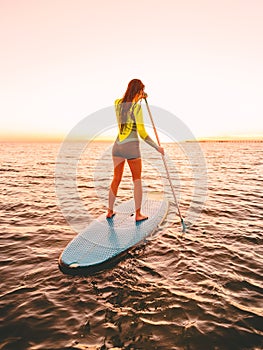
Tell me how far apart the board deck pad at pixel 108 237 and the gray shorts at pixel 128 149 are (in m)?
1.67

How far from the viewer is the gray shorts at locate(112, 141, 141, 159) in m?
5.49

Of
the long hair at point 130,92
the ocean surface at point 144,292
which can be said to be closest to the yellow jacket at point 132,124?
the long hair at point 130,92

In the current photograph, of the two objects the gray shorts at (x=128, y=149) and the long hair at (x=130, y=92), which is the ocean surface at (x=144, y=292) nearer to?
the gray shorts at (x=128, y=149)

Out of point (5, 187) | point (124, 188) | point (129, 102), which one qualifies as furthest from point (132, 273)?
point (5, 187)

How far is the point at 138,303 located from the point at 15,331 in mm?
1688

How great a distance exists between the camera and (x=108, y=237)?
18.0 feet

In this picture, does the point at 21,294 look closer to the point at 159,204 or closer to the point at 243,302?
the point at 243,302

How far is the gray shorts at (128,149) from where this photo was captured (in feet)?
18.0

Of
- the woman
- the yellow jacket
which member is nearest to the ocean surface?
the woman

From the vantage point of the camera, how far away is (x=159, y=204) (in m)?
8.01

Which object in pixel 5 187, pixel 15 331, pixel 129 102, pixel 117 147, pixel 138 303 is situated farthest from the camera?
pixel 5 187

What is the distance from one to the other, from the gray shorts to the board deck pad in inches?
65.7

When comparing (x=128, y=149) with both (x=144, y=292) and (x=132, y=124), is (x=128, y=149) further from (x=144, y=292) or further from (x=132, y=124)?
(x=144, y=292)

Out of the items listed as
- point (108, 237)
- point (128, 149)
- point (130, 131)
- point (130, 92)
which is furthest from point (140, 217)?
point (130, 92)
